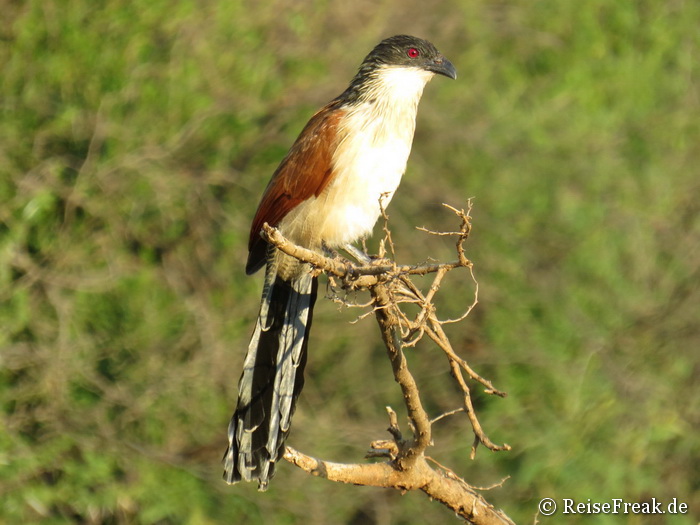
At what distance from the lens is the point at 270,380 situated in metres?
3.35

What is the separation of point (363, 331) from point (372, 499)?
0.89 metres

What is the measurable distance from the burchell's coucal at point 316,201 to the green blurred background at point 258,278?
1579 mm

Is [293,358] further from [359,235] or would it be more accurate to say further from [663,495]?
[663,495]

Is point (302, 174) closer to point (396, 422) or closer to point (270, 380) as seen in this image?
point (270, 380)

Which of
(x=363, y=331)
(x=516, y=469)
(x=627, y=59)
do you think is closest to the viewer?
(x=516, y=469)

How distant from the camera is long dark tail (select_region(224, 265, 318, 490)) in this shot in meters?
3.21

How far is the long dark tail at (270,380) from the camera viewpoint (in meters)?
3.21

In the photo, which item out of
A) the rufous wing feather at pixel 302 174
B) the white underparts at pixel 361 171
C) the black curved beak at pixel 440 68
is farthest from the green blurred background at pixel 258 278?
the black curved beak at pixel 440 68

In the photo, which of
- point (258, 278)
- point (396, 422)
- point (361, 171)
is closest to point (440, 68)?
point (361, 171)

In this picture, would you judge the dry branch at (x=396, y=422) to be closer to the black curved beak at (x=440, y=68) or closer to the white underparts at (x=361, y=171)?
the white underparts at (x=361, y=171)

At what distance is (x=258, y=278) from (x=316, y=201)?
1.87 m

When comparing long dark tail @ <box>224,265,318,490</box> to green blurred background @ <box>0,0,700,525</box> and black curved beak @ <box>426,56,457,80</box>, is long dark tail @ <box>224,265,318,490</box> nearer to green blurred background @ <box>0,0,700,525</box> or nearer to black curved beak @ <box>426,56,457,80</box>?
black curved beak @ <box>426,56,457,80</box>

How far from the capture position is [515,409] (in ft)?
17.8

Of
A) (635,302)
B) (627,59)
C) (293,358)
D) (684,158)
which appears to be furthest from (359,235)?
(627,59)
